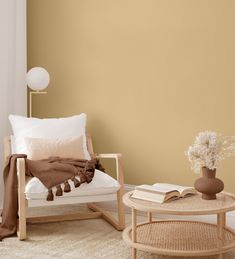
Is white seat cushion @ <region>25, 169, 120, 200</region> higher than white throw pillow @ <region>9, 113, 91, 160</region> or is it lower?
lower

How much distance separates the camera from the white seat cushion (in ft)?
11.2

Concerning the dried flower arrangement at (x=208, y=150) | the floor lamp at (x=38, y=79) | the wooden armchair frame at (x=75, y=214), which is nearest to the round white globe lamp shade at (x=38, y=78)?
the floor lamp at (x=38, y=79)

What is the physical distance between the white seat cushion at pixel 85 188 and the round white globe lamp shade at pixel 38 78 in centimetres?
105

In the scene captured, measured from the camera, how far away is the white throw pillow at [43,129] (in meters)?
3.99

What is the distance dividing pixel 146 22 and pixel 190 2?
409 mm

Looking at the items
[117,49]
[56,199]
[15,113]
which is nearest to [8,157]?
[56,199]

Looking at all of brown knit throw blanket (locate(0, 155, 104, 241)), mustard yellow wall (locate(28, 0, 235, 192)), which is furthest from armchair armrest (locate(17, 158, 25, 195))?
mustard yellow wall (locate(28, 0, 235, 192))

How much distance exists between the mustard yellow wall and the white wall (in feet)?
0.51

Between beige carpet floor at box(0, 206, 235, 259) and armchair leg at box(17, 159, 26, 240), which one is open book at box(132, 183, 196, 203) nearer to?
beige carpet floor at box(0, 206, 235, 259)

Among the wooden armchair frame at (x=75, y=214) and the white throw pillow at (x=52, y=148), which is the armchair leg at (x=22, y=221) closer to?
the wooden armchair frame at (x=75, y=214)

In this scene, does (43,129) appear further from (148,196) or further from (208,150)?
(208,150)

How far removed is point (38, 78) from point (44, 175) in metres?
1.11

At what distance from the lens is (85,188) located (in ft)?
11.6

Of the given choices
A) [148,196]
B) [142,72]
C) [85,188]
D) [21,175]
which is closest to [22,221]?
[21,175]
